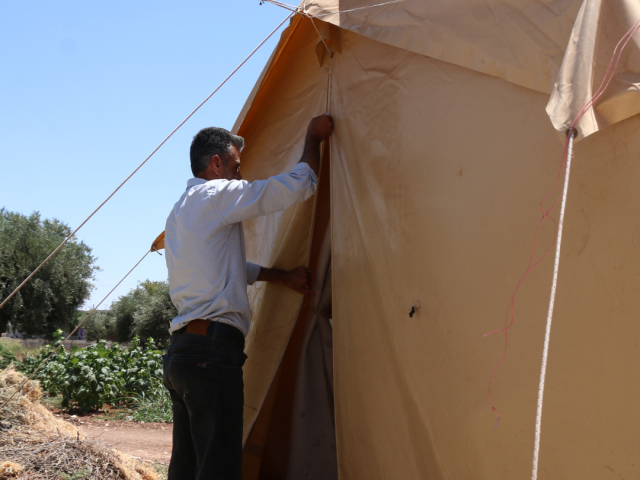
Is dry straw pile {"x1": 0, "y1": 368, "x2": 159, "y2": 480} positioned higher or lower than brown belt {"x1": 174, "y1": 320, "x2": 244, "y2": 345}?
lower

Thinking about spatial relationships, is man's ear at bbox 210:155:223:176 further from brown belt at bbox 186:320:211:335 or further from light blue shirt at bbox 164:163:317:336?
brown belt at bbox 186:320:211:335

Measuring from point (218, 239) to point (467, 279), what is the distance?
1113 mm

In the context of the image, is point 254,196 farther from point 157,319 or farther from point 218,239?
point 157,319

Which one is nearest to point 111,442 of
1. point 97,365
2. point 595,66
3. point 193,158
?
point 97,365

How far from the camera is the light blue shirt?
2.30m

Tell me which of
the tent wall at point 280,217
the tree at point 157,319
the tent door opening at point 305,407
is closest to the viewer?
the tent wall at point 280,217

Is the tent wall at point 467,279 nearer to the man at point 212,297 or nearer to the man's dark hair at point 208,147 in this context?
the man at point 212,297

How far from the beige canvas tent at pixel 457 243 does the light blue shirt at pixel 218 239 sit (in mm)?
400

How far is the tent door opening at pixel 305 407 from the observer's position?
10.2 ft

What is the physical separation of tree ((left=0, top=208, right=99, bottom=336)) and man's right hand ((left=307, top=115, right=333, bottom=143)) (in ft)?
61.4

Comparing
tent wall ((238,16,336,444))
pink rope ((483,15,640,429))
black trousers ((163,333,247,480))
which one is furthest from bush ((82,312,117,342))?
pink rope ((483,15,640,429))

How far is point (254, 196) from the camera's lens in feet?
7.57

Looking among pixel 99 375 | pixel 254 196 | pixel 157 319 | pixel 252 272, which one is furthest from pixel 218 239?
pixel 157 319

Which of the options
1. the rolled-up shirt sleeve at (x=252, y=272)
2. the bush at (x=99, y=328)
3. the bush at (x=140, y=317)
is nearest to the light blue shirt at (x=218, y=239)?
the rolled-up shirt sleeve at (x=252, y=272)
